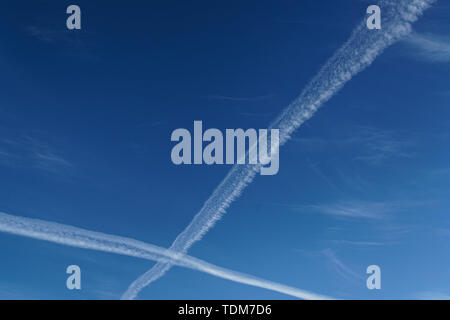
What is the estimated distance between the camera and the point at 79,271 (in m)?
15.0
